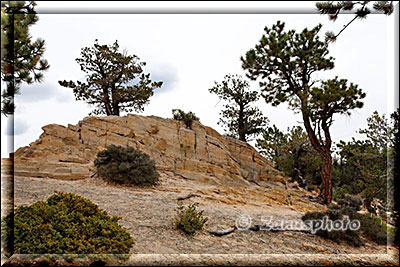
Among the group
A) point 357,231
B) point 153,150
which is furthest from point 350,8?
point 153,150

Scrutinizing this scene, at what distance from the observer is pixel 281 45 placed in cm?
1297

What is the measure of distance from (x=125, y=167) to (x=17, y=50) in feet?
16.5

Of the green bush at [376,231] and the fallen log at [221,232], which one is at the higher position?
the fallen log at [221,232]

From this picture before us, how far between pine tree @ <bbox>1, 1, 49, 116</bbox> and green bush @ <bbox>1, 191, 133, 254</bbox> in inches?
73.9

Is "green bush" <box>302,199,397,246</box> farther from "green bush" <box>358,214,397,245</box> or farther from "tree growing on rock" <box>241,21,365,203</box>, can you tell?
"tree growing on rock" <box>241,21,365,203</box>

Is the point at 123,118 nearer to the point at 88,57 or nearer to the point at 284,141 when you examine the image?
the point at 88,57

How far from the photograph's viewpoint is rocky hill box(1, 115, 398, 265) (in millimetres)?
5496

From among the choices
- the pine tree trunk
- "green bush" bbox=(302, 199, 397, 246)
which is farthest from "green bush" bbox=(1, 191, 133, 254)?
the pine tree trunk

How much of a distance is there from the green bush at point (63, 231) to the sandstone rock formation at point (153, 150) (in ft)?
17.6

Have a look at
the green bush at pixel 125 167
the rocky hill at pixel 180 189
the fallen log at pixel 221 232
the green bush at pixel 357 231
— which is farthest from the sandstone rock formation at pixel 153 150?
the green bush at pixel 357 231

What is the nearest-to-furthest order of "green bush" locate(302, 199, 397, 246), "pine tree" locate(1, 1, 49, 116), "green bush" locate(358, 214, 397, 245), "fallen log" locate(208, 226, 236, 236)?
"pine tree" locate(1, 1, 49, 116) < "fallen log" locate(208, 226, 236, 236) < "green bush" locate(302, 199, 397, 246) < "green bush" locate(358, 214, 397, 245)

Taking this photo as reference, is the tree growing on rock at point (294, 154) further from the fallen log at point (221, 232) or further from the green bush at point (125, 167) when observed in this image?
the fallen log at point (221, 232)

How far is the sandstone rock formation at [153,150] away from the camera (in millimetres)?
10828

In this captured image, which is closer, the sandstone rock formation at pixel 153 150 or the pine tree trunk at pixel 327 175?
the sandstone rock formation at pixel 153 150
